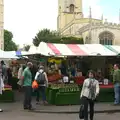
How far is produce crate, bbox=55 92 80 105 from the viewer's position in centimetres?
1636

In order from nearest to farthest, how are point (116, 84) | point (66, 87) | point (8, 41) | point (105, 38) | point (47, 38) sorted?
point (116, 84), point (66, 87), point (47, 38), point (105, 38), point (8, 41)

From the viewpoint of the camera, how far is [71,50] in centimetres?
1831

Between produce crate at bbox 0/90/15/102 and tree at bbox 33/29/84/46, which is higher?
tree at bbox 33/29/84/46

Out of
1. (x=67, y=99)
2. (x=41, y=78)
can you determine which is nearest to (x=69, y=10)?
(x=67, y=99)

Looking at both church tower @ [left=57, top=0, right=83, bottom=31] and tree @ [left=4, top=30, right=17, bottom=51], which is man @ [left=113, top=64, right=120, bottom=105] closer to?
tree @ [left=4, top=30, right=17, bottom=51]

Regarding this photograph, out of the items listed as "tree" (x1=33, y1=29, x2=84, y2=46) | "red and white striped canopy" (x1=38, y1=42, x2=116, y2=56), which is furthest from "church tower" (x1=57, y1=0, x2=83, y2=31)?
"red and white striped canopy" (x1=38, y1=42, x2=116, y2=56)

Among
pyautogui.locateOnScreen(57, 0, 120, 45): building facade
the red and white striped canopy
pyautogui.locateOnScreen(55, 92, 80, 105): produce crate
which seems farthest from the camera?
pyautogui.locateOnScreen(57, 0, 120, 45): building facade

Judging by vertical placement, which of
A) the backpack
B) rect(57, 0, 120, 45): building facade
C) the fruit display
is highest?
rect(57, 0, 120, 45): building facade

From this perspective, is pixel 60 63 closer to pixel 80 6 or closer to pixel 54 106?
pixel 54 106

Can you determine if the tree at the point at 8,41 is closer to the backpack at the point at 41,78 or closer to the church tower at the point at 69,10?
the church tower at the point at 69,10

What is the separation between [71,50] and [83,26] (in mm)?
92442

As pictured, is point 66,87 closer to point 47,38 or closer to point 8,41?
point 47,38

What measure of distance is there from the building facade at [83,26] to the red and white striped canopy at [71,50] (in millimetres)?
77454

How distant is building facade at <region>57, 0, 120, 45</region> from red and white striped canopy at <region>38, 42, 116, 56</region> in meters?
77.5
